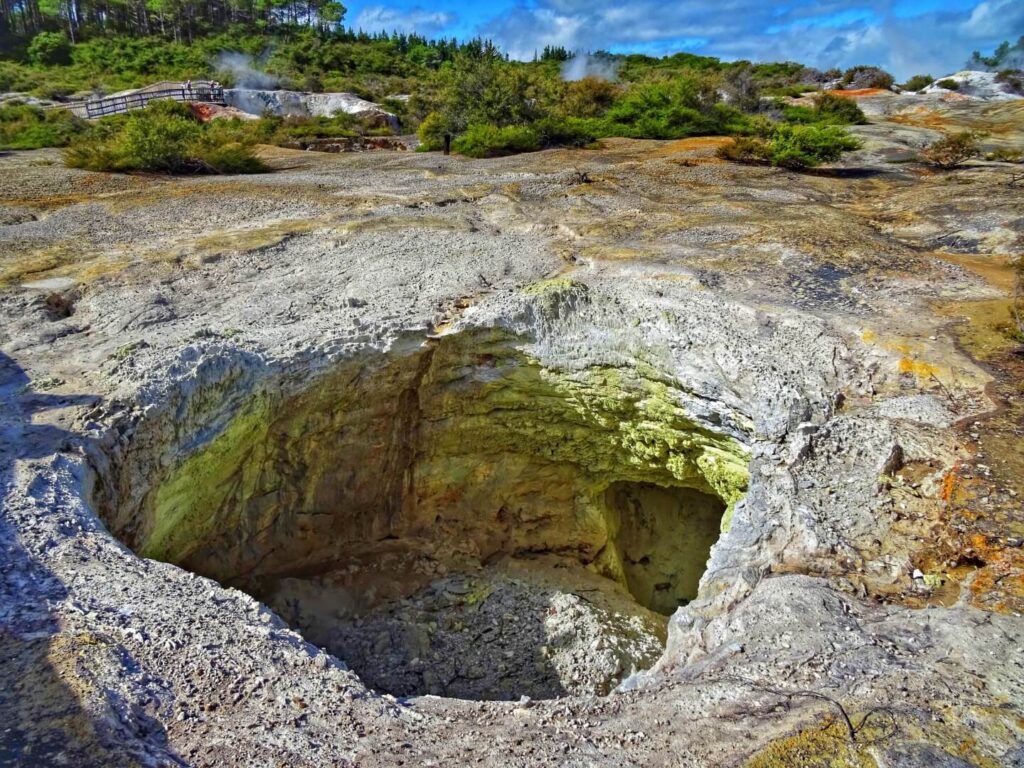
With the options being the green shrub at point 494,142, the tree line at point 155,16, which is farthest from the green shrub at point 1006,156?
the tree line at point 155,16

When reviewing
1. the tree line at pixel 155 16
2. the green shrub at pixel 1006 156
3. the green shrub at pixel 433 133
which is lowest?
the green shrub at pixel 433 133

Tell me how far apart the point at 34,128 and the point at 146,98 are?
10.1m

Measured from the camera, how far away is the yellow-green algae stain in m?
7.32

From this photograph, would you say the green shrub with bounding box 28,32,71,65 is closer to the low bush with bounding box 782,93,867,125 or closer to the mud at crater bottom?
the low bush with bounding box 782,93,867,125

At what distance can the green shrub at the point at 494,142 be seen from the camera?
685 inches

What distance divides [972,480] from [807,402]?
61.2 inches

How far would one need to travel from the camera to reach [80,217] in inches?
414

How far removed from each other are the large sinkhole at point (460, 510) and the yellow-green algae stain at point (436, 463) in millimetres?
24

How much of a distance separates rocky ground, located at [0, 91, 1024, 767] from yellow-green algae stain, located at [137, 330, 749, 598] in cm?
5

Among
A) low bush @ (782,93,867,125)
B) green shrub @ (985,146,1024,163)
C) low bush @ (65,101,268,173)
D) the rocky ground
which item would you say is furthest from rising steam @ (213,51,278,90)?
green shrub @ (985,146,1024,163)

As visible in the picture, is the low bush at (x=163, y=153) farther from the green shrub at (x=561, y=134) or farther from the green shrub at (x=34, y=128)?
the green shrub at (x=561, y=134)

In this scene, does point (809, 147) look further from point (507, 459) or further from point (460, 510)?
point (460, 510)

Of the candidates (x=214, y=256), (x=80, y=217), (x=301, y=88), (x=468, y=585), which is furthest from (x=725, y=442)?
(x=301, y=88)

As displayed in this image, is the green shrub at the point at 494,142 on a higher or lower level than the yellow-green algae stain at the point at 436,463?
higher
